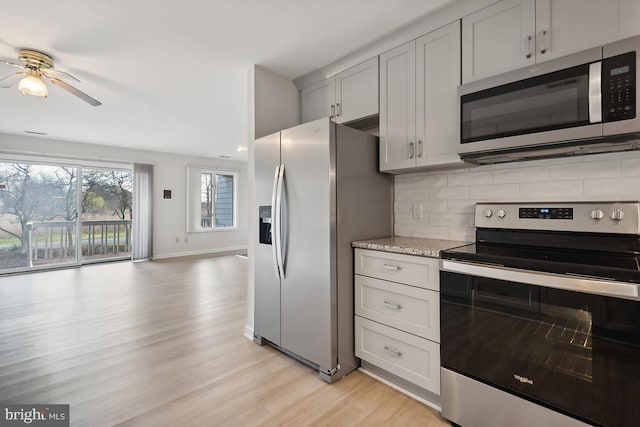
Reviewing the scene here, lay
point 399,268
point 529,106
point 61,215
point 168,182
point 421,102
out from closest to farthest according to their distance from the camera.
A: point 529,106 → point 399,268 → point 421,102 → point 61,215 → point 168,182

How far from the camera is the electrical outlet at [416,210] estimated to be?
7.58ft

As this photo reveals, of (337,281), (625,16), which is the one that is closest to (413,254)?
(337,281)

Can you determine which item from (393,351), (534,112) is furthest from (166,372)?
(534,112)

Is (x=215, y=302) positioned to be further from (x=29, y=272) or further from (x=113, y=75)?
(x=29, y=272)

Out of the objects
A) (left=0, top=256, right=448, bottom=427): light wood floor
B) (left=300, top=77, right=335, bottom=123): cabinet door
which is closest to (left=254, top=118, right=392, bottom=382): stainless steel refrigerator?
(left=0, top=256, right=448, bottom=427): light wood floor

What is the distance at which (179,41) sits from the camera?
227 centimetres

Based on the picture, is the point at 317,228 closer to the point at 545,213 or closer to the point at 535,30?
the point at 545,213

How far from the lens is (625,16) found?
1.32 metres

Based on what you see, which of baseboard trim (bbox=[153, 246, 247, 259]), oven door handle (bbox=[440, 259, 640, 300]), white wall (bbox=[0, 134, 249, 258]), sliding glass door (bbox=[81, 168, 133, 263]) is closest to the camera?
oven door handle (bbox=[440, 259, 640, 300])

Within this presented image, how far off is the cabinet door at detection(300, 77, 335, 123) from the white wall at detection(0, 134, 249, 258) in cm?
384

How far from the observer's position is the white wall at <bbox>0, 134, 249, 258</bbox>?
5352 millimetres

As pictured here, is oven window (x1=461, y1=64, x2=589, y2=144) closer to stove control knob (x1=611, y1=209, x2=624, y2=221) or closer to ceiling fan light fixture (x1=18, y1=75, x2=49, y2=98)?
stove control knob (x1=611, y1=209, x2=624, y2=221)

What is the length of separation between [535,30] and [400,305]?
168 centimetres

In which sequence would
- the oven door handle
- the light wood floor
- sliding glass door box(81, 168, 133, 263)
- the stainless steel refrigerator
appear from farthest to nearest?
sliding glass door box(81, 168, 133, 263) < the stainless steel refrigerator < the light wood floor < the oven door handle
